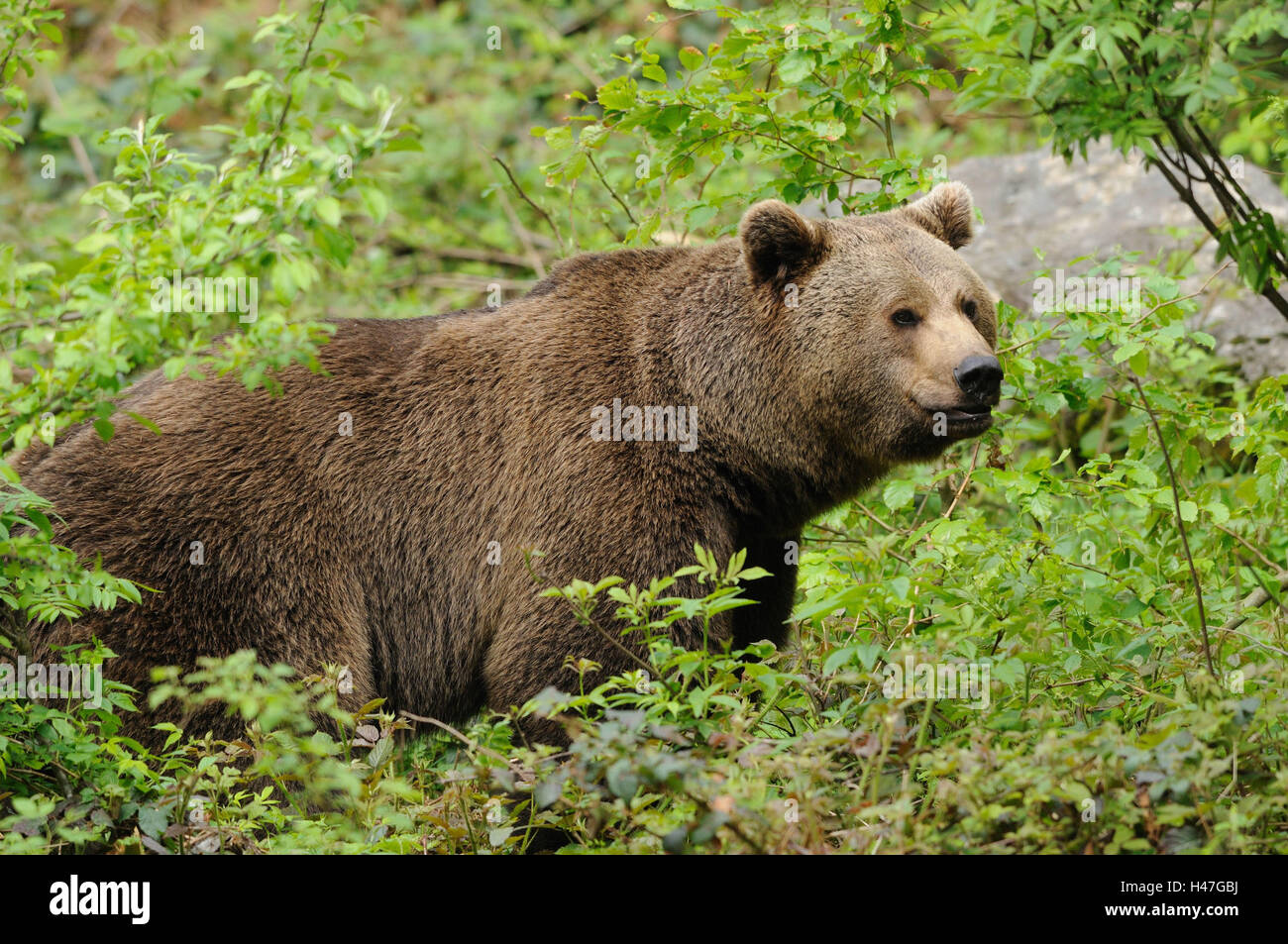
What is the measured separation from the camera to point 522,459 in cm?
595

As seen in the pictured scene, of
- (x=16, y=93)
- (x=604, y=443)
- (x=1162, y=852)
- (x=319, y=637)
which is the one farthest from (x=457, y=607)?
(x=1162, y=852)

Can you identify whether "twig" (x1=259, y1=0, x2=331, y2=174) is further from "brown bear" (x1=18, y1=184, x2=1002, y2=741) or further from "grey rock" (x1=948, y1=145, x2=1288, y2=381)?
"grey rock" (x1=948, y1=145, x2=1288, y2=381)

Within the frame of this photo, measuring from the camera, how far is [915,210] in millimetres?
6332

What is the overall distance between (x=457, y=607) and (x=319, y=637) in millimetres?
648

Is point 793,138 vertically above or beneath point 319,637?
above

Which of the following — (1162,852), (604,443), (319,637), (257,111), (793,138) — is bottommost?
(1162,852)

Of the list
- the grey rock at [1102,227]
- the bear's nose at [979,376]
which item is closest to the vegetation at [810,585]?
the bear's nose at [979,376]

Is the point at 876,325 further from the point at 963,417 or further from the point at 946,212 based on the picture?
the point at 946,212

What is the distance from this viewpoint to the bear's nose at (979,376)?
5.39 metres

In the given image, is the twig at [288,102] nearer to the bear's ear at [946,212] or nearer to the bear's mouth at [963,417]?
the bear's mouth at [963,417]

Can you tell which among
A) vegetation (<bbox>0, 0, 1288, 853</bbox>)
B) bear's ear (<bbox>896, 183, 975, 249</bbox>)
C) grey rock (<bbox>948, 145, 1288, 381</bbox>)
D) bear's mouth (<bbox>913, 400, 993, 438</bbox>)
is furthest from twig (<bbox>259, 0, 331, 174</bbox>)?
grey rock (<bbox>948, 145, 1288, 381</bbox>)

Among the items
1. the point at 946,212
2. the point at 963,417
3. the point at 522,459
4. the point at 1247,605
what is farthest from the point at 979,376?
the point at 522,459

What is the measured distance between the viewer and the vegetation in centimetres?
409
